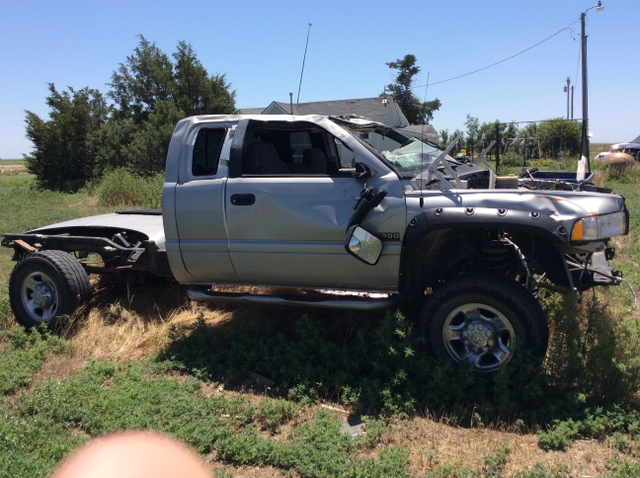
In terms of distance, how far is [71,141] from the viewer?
87.7 ft

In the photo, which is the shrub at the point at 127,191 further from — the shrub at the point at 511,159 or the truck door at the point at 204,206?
the truck door at the point at 204,206

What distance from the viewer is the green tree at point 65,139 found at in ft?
87.6

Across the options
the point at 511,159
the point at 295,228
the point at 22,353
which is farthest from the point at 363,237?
the point at 511,159

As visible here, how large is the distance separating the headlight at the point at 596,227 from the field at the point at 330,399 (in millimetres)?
479

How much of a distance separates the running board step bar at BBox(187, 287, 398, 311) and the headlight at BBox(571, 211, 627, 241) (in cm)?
146

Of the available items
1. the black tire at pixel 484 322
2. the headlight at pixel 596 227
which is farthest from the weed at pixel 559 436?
the headlight at pixel 596 227

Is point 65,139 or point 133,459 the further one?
point 65,139

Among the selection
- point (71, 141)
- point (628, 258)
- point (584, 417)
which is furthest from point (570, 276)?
point (71, 141)

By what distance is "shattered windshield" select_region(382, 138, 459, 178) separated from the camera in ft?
15.5

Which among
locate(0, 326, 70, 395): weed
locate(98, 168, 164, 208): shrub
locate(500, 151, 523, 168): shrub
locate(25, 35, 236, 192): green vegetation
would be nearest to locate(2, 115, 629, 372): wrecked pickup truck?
locate(0, 326, 70, 395): weed

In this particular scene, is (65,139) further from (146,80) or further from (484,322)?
(484,322)

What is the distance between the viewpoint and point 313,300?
477cm

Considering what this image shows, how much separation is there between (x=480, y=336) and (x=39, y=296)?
4.34m

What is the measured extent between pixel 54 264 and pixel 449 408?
400 centimetres
